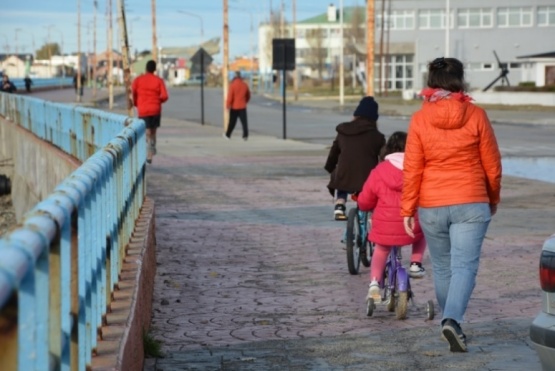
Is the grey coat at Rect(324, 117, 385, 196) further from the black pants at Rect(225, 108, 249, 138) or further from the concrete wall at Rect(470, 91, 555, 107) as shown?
the concrete wall at Rect(470, 91, 555, 107)

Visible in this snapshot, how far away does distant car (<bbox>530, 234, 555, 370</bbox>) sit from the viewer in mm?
5934

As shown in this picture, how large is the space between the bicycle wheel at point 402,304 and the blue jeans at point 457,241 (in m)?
0.99

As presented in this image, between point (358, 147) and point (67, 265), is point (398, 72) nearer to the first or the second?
point (358, 147)

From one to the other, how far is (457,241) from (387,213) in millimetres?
1445

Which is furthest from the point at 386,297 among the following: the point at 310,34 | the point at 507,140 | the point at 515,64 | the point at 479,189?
the point at 310,34

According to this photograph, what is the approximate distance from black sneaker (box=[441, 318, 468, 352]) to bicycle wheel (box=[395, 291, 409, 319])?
1139mm

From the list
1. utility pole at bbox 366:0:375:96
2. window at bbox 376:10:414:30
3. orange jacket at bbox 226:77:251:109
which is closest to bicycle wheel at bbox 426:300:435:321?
utility pole at bbox 366:0:375:96

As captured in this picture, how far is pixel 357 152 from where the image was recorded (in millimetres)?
11055

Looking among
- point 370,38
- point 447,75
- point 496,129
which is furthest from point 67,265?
point 496,129

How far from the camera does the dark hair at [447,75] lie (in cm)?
777

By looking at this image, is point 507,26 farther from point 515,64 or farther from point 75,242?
point 75,242

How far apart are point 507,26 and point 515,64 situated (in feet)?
9.86

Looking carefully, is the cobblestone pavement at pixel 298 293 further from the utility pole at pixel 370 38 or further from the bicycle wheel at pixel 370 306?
the utility pole at pixel 370 38

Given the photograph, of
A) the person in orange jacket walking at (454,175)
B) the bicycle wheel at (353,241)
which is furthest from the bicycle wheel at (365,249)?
the person in orange jacket walking at (454,175)
